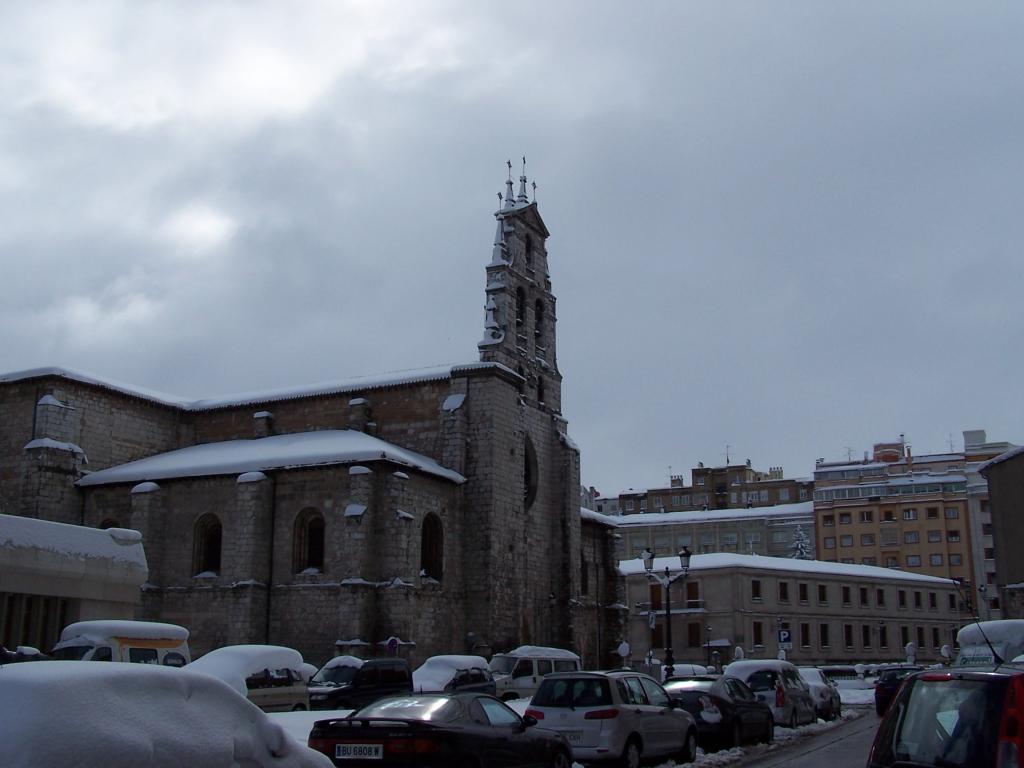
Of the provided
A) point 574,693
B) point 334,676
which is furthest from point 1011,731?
point 334,676

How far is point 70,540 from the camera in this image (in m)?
18.6

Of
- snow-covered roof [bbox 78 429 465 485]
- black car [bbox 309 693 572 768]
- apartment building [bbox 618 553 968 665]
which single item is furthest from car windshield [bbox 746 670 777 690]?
→ apartment building [bbox 618 553 968 665]

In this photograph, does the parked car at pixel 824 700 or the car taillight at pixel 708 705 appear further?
the parked car at pixel 824 700

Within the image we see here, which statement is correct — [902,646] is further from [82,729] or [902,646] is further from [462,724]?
[82,729]

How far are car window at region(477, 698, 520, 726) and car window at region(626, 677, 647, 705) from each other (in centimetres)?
333

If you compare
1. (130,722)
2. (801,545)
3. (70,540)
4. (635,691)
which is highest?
(801,545)

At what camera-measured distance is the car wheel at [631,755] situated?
14193 mm

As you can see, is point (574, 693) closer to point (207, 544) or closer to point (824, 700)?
point (824, 700)

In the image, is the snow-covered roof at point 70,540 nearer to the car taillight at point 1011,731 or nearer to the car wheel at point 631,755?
the car wheel at point 631,755

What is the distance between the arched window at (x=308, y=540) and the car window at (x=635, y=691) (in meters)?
20.8

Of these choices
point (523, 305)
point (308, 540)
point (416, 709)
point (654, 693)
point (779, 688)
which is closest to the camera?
point (416, 709)

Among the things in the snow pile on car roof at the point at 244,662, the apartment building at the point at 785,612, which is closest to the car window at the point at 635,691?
the snow pile on car roof at the point at 244,662

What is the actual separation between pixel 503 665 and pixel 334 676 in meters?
5.75

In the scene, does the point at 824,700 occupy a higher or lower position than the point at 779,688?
lower
